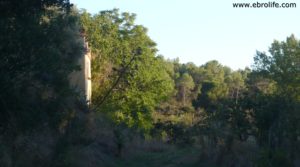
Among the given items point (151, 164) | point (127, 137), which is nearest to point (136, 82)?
point (127, 137)

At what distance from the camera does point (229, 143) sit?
91.5ft

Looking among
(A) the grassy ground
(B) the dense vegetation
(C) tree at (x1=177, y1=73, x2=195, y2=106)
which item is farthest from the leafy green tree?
(C) tree at (x1=177, y1=73, x2=195, y2=106)

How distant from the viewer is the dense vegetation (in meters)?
16.7

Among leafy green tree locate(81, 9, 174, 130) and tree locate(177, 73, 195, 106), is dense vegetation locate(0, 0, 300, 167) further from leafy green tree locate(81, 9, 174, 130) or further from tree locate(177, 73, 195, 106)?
tree locate(177, 73, 195, 106)

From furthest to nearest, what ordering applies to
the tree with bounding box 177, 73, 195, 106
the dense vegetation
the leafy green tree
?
1. the tree with bounding box 177, 73, 195, 106
2. the leafy green tree
3. the dense vegetation

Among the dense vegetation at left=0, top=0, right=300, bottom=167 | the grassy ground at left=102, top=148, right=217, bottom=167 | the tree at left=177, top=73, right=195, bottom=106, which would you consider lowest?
the grassy ground at left=102, top=148, right=217, bottom=167

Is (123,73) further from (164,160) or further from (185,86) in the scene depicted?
(185,86)

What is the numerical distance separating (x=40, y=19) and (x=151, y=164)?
49.6 ft

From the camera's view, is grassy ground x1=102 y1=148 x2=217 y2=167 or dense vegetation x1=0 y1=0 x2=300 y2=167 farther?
grassy ground x1=102 y1=148 x2=217 y2=167

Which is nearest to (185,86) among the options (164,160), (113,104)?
(113,104)

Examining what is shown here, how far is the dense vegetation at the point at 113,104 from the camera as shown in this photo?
16656mm

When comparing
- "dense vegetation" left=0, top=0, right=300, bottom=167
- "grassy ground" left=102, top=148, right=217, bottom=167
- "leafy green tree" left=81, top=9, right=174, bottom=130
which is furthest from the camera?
"leafy green tree" left=81, top=9, right=174, bottom=130

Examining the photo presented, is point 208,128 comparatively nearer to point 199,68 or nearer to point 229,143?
point 229,143

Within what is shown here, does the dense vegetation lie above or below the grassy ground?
above
